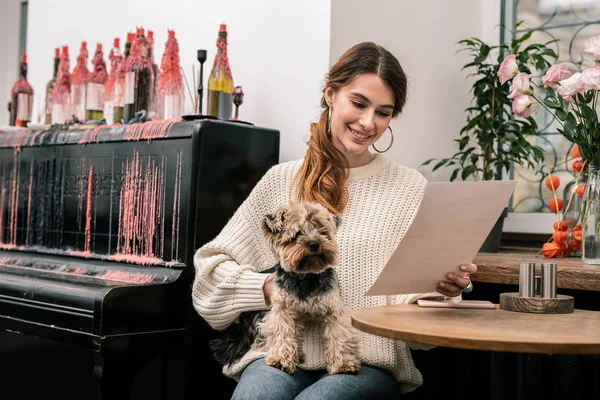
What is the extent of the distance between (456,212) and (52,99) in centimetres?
259

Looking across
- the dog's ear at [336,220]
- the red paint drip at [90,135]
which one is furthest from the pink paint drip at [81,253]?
the dog's ear at [336,220]

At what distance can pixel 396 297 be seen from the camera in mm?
2246

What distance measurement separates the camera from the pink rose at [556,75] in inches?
95.0

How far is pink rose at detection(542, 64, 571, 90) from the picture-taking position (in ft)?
7.92

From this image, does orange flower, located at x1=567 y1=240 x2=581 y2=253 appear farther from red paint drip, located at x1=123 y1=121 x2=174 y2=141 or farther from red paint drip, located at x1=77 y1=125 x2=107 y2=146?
red paint drip, located at x1=77 y1=125 x2=107 y2=146

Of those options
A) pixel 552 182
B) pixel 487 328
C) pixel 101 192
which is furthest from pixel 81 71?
pixel 487 328

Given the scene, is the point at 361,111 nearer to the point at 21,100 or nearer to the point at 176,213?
the point at 176,213

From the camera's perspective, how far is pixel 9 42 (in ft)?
19.5

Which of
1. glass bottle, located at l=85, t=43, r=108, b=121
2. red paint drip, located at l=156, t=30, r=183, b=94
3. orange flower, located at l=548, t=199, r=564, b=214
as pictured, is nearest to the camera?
orange flower, located at l=548, t=199, r=564, b=214

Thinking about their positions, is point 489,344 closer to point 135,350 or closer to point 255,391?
point 255,391

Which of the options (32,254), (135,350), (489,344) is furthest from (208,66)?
(489,344)

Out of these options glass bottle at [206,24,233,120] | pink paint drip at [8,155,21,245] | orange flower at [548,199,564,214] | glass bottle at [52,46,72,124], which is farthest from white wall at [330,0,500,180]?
pink paint drip at [8,155,21,245]

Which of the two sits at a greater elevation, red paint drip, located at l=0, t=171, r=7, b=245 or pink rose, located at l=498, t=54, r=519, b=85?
pink rose, located at l=498, t=54, r=519, b=85

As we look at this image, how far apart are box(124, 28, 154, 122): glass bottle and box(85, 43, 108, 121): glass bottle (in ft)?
1.08
